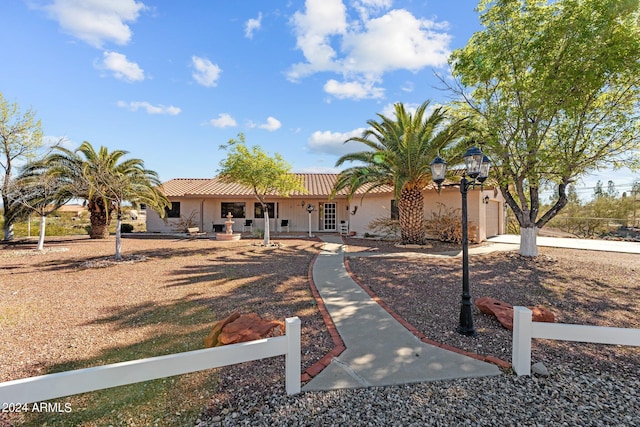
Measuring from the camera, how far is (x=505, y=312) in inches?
196

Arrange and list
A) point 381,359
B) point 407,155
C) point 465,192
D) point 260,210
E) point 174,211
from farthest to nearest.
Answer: point 260,210
point 174,211
point 407,155
point 465,192
point 381,359

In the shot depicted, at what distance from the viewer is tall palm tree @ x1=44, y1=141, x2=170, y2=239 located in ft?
36.9

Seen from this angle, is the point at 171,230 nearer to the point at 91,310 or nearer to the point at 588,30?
the point at 91,310

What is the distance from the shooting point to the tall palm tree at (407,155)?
1206 cm

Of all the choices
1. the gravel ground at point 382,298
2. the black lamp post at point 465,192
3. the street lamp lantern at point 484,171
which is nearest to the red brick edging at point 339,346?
the gravel ground at point 382,298

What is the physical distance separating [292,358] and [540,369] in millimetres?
2989

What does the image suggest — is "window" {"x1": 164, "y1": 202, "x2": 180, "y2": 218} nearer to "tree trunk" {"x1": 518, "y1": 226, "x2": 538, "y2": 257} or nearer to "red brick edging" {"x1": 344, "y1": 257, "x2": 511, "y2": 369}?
"red brick edging" {"x1": 344, "y1": 257, "x2": 511, "y2": 369}

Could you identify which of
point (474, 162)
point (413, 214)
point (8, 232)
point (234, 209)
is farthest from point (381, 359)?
point (8, 232)

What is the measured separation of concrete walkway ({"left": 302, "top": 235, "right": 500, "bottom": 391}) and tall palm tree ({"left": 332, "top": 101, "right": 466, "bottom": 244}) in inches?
305

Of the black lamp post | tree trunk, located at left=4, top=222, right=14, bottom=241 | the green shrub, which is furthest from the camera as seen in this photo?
tree trunk, located at left=4, top=222, right=14, bottom=241

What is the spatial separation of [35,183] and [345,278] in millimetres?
14857

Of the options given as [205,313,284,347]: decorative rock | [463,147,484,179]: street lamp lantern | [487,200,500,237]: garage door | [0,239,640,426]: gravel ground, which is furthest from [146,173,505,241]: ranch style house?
[205,313,284,347]: decorative rock

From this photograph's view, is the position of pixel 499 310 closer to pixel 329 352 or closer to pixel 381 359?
pixel 381 359

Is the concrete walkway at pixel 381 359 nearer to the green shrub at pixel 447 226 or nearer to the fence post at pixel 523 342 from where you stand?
the fence post at pixel 523 342
